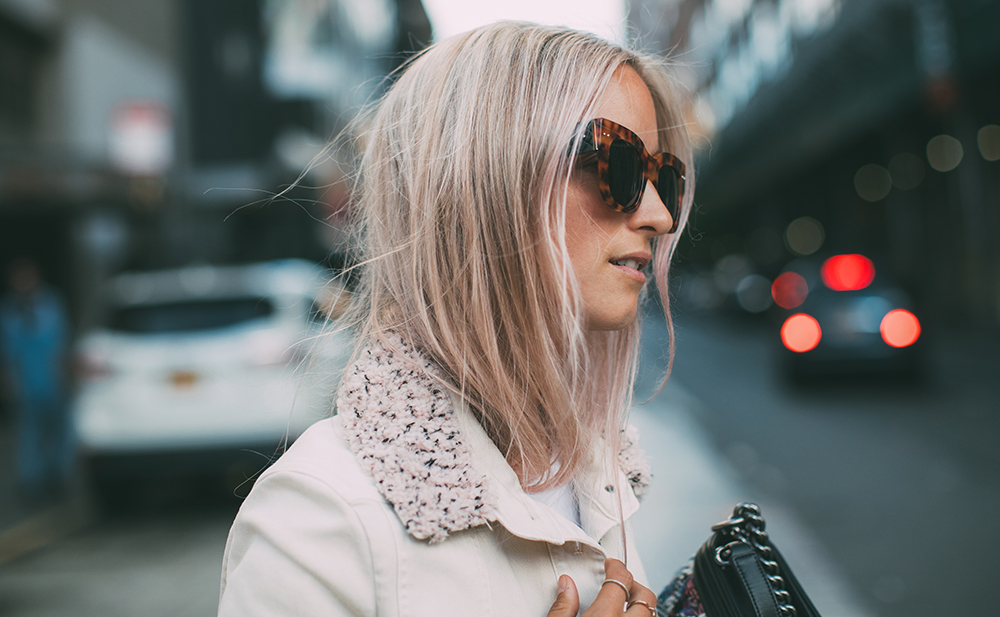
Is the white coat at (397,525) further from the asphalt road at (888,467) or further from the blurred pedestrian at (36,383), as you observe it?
the blurred pedestrian at (36,383)

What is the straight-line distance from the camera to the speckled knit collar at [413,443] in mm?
992

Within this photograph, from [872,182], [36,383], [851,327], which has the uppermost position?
[872,182]

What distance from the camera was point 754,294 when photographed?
72.6 ft

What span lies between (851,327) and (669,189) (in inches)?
367

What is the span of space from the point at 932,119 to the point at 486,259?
804 inches

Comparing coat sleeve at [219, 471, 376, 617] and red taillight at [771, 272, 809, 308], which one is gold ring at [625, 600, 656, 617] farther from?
red taillight at [771, 272, 809, 308]

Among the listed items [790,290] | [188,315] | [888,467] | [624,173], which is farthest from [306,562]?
[790,290]

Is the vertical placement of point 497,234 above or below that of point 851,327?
above

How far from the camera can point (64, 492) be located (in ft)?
24.0

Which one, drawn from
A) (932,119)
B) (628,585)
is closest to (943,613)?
(628,585)

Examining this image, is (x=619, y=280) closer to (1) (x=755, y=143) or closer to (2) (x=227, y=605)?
(2) (x=227, y=605)

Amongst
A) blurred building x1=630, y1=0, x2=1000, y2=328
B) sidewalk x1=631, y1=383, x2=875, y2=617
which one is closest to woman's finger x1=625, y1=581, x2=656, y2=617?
sidewalk x1=631, y1=383, x2=875, y2=617

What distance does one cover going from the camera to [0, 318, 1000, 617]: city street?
4.08 metres

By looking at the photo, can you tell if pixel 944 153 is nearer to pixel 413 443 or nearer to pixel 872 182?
pixel 872 182
